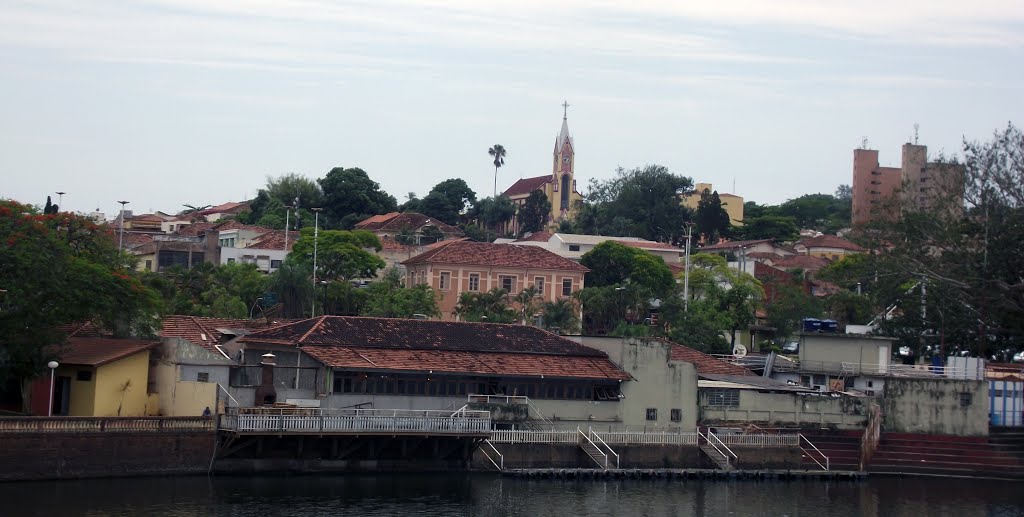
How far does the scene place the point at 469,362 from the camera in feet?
194

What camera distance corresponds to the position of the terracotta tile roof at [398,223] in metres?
137

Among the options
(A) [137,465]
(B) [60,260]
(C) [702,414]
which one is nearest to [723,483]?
(C) [702,414]

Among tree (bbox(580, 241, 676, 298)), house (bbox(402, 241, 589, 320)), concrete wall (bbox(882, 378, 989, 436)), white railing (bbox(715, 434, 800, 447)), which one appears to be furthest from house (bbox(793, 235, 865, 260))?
white railing (bbox(715, 434, 800, 447))

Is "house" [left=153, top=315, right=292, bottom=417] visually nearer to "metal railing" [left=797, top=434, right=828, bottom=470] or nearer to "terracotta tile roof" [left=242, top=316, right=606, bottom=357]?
"terracotta tile roof" [left=242, top=316, right=606, bottom=357]

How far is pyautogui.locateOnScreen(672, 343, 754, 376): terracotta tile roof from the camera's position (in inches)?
2736

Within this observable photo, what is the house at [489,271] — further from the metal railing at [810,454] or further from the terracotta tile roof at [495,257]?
the metal railing at [810,454]

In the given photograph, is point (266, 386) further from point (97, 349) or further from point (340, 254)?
point (340, 254)

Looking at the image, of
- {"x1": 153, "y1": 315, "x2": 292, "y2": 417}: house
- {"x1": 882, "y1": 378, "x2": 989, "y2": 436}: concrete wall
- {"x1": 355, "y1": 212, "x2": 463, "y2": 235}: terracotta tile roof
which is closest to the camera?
{"x1": 153, "y1": 315, "x2": 292, "y2": 417}: house

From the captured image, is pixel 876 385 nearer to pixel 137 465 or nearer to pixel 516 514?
pixel 516 514

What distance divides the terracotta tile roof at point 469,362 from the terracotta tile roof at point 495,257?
45191 mm

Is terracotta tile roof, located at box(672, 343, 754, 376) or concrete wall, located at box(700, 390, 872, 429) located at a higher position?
terracotta tile roof, located at box(672, 343, 754, 376)

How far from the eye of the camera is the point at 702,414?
→ 62781 mm

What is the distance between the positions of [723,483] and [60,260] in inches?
1102

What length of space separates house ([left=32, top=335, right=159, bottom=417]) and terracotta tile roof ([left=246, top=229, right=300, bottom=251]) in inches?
2387
